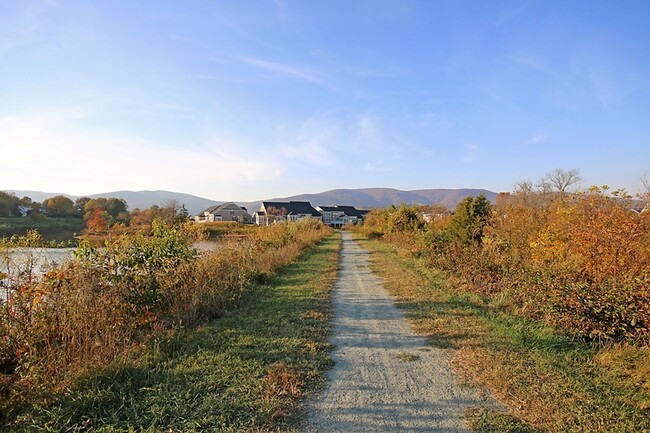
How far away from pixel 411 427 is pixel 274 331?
3.11 metres

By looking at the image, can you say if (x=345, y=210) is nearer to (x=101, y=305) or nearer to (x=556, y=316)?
(x=556, y=316)

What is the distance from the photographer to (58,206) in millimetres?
26969

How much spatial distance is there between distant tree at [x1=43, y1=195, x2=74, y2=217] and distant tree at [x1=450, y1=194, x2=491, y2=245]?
2481cm

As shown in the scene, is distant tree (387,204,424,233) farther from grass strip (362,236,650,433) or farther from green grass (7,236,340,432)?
green grass (7,236,340,432)

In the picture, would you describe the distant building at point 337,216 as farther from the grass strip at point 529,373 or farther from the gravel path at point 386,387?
the gravel path at point 386,387

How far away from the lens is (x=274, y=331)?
5754 millimetres

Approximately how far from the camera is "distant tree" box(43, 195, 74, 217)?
24595mm

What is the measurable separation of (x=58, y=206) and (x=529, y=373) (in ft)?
107

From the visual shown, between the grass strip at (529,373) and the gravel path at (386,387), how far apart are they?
0.91ft

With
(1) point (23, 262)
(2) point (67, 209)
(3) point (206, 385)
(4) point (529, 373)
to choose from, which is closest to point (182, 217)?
(1) point (23, 262)

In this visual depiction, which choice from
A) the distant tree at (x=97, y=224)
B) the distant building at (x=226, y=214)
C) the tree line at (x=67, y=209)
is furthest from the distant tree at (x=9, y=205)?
the distant building at (x=226, y=214)

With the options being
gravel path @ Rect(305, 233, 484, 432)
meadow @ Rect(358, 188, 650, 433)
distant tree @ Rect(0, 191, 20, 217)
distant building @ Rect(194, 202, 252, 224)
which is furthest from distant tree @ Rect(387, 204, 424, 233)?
distant building @ Rect(194, 202, 252, 224)

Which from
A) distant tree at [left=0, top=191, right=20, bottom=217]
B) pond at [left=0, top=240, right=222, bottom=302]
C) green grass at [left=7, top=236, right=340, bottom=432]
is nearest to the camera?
green grass at [left=7, top=236, right=340, bottom=432]

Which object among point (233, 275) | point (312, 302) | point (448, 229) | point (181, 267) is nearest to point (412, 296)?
point (312, 302)
